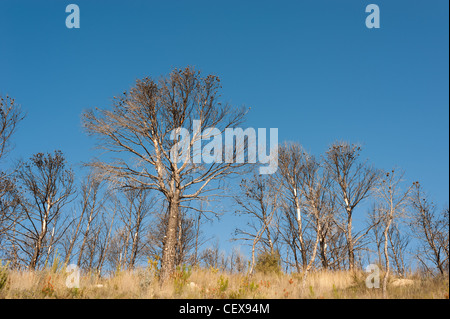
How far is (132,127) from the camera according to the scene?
38.1 ft

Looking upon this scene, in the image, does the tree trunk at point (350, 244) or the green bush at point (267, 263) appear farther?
the tree trunk at point (350, 244)

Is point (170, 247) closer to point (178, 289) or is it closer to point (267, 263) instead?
point (178, 289)

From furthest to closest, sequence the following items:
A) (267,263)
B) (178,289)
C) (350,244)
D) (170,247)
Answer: (350,244) → (267,263) → (170,247) → (178,289)

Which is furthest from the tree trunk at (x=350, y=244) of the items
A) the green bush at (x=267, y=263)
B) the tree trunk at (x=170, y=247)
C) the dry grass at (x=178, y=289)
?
the tree trunk at (x=170, y=247)

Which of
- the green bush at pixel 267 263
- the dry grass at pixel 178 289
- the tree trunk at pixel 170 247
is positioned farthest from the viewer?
the green bush at pixel 267 263

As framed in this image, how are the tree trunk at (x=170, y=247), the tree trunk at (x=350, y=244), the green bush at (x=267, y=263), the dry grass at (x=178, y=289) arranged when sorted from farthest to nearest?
the tree trunk at (x=350, y=244), the green bush at (x=267, y=263), the tree trunk at (x=170, y=247), the dry grass at (x=178, y=289)

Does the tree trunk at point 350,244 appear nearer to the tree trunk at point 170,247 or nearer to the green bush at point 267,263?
the green bush at point 267,263

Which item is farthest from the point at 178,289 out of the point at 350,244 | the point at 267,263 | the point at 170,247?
the point at 350,244

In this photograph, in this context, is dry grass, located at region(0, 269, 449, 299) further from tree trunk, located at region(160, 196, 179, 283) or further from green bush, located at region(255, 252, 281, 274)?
green bush, located at region(255, 252, 281, 274)

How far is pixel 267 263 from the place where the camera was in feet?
47.3

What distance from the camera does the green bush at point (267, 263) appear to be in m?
14.2

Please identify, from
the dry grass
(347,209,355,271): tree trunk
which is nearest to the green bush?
(347,209,355,271): tree trunk

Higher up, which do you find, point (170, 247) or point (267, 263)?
point (170, 247)
